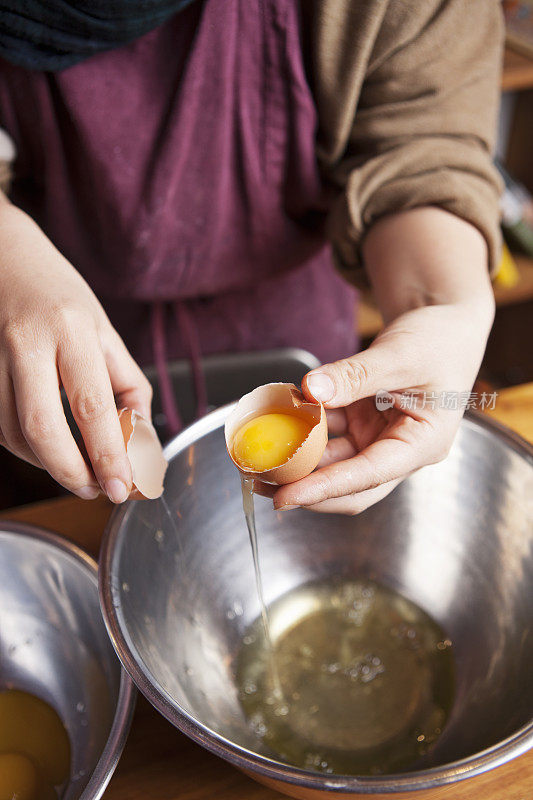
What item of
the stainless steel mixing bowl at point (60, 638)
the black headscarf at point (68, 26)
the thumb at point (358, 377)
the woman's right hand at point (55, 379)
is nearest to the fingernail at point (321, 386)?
the thumb at point (358, 377)

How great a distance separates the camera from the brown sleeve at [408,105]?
32.1 inches

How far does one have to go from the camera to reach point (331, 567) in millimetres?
975

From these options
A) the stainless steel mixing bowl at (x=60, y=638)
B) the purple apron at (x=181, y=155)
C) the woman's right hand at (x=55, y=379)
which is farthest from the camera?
the purple apron at (x=181, y=155)

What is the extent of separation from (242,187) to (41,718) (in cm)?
77

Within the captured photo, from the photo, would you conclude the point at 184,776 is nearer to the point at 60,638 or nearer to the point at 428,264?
the point at 60,638

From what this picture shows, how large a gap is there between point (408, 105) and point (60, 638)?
2.71 ft

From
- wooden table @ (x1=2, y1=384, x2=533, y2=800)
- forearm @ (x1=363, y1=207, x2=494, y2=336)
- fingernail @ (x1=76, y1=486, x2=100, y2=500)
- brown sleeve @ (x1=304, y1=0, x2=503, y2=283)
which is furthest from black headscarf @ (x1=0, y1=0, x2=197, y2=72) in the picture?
wooden table @ (x1=2, y1=384, x2=533, y2=800)

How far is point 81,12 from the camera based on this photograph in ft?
2.45

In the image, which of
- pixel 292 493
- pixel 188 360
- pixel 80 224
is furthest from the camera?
pixel 188 360

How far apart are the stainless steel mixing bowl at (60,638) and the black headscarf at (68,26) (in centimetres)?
57

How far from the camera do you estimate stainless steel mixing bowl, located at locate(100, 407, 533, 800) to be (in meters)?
0.73

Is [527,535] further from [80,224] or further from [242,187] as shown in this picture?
[80,224]

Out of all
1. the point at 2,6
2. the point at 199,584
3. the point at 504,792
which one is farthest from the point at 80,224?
the point at 504,792

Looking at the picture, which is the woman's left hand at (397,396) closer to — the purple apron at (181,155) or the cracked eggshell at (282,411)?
the cracked eggshell at (282,411)
